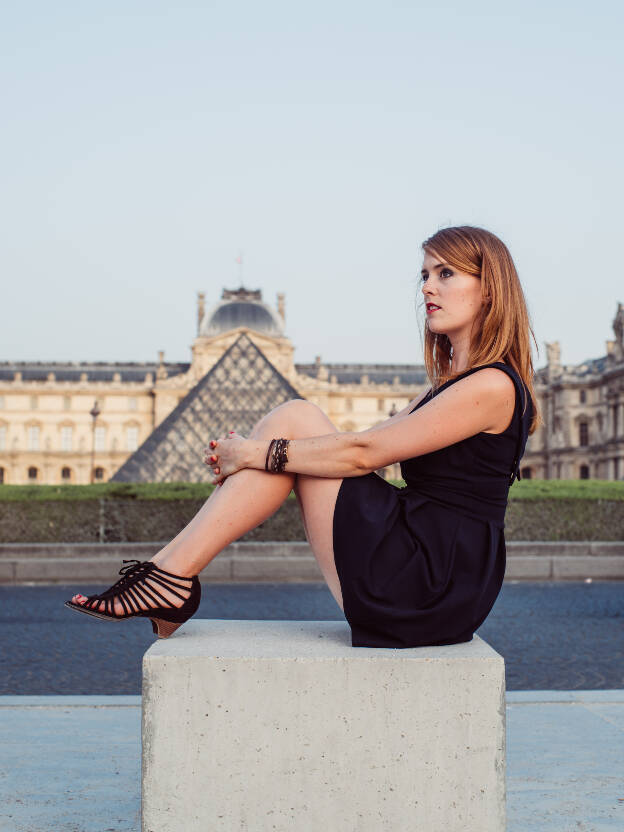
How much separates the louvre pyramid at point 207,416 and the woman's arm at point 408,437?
15138mm

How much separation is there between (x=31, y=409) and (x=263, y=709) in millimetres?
76951

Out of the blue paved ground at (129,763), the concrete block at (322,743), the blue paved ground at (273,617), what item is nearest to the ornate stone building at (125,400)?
the blue paved ground at (273,617)

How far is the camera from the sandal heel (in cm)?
237

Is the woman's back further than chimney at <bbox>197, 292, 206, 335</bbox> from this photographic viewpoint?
No

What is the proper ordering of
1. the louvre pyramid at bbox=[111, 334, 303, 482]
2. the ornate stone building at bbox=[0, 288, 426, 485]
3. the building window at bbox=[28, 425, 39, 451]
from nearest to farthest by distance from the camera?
the louvre pyramid at bbox=[111, 334, 303, 482] < the ornate stone building at bbox=[0, 288, 426, 485] < the building window at bbox=[28, 425, 39, 451]

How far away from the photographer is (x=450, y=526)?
2330mm

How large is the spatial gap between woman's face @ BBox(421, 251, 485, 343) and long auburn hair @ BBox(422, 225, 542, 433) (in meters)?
0.02

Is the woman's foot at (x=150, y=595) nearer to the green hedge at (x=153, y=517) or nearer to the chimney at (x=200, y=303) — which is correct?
the green hedge at (x=153, y=517)

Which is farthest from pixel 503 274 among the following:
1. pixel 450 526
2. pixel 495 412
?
pixel 450 526

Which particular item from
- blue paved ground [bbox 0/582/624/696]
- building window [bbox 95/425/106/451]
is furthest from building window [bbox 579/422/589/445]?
blue paved ground [bbox 0/582/624/696]

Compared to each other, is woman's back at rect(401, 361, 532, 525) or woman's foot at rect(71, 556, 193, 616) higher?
woman's back at rect(401, 361, 532, 525)

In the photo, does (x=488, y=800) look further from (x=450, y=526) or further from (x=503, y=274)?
(x=503, y=274)

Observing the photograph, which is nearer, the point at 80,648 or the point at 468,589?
the point at 468,589

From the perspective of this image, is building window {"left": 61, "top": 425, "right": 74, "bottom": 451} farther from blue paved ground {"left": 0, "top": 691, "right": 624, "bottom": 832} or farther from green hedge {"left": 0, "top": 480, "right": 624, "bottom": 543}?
blue paved ground {"left": 0, "top": 691, "right": 624, "bottom": 832}
